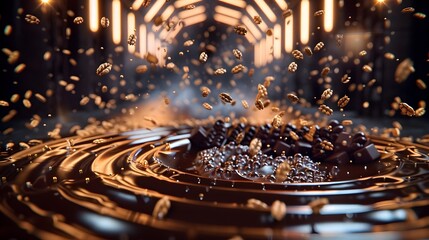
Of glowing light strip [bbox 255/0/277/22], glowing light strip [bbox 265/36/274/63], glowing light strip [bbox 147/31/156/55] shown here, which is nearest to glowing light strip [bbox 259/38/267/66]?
glowing light strip [bbox 265/36/274/63]

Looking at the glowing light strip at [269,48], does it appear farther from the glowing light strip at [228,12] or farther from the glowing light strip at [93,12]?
the glowing light strip at [93,12]

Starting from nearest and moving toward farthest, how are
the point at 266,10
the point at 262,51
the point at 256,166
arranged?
the point at 256,166, the point at 266,10, the point at 262,51

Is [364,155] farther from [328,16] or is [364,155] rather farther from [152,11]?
[328,16]

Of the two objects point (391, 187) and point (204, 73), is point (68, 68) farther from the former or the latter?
point (391, 187)

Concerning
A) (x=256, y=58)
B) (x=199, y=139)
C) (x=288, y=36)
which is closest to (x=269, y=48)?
(x=256, y=58)

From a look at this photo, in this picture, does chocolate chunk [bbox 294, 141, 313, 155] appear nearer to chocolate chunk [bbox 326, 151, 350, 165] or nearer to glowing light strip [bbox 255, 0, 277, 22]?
chocolate chunk [bbox 326, 151, 350, 165]

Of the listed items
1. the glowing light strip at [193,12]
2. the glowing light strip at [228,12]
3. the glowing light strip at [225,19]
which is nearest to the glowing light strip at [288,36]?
the glowing light strip at [228,12]
